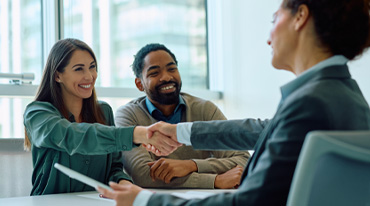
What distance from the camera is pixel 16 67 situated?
129 inches

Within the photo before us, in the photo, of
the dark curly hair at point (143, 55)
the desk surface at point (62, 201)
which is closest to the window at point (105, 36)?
the dark curly hair at point (143, 55)

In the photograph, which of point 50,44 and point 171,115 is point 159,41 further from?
point 171,115

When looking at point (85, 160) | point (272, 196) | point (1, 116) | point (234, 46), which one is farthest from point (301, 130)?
point (234, 46)

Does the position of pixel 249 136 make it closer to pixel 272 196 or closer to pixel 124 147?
pixel 124 147

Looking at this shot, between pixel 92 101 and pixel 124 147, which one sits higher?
pixel 92 101

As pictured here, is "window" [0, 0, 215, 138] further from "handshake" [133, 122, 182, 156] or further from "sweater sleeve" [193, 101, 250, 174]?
Answer: "handshake" [133, 122, 182, 156]

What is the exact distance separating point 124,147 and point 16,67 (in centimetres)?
177

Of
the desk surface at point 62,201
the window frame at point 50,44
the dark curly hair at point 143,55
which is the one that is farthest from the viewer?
the window frame at point 50,44

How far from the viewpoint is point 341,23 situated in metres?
1.09

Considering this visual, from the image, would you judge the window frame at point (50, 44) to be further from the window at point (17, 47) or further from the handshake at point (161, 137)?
the handshake at point (161, 137)

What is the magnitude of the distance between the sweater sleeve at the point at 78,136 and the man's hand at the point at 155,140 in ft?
0.09

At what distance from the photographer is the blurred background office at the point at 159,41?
10.8 ft

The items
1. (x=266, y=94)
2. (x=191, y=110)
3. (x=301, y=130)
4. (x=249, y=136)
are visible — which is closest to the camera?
(x=301, y=130)

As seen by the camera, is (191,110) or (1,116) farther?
(1,116)
